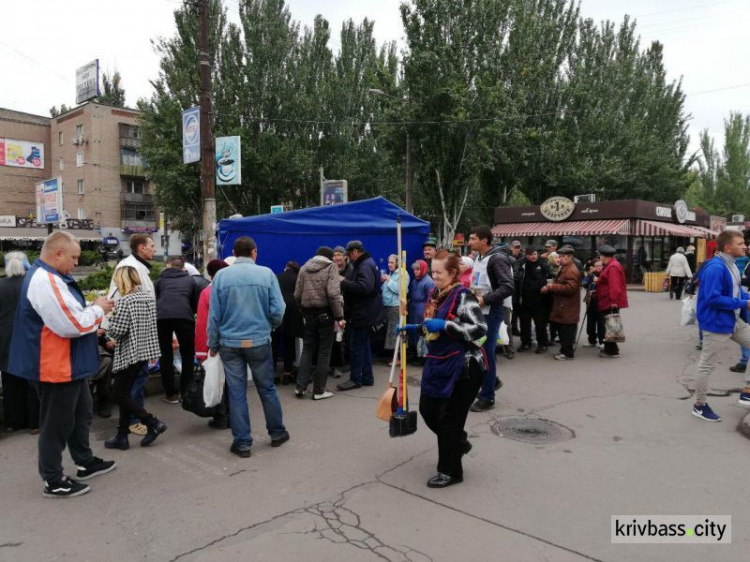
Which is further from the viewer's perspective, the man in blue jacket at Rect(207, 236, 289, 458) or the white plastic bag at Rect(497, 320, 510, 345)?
the white plastic bag at Rect(497, 320, 510, 345)

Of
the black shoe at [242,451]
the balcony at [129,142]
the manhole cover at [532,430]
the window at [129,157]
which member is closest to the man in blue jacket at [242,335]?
the black shoe at [242,451]

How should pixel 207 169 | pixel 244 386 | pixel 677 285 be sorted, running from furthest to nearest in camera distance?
pixel 677 285 → pixel 207 169 → pixel 244 386

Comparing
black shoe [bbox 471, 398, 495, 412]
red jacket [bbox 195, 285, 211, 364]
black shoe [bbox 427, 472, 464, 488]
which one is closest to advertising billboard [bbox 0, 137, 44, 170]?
red jacket [bbox 195, 285, 211, 364]

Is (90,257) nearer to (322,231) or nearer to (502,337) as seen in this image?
(322,231)

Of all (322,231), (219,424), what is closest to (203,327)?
(219,424)

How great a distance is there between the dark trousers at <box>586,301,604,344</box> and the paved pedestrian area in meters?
3.05

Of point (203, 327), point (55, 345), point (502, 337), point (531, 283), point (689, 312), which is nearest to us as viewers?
point (55, 345)

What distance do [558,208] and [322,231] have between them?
19.4 m

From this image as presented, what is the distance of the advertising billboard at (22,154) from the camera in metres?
47.8

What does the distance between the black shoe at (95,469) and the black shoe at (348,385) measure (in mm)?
2953

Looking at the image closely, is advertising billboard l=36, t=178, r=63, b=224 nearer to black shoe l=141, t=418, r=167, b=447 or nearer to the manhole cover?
black shoe l=141, t=418, r=167, b=447

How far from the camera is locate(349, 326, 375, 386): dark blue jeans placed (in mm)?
6801

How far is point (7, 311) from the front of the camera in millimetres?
4988

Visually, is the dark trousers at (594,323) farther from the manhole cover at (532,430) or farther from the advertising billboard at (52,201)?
the advertising billboard at (52,201)
